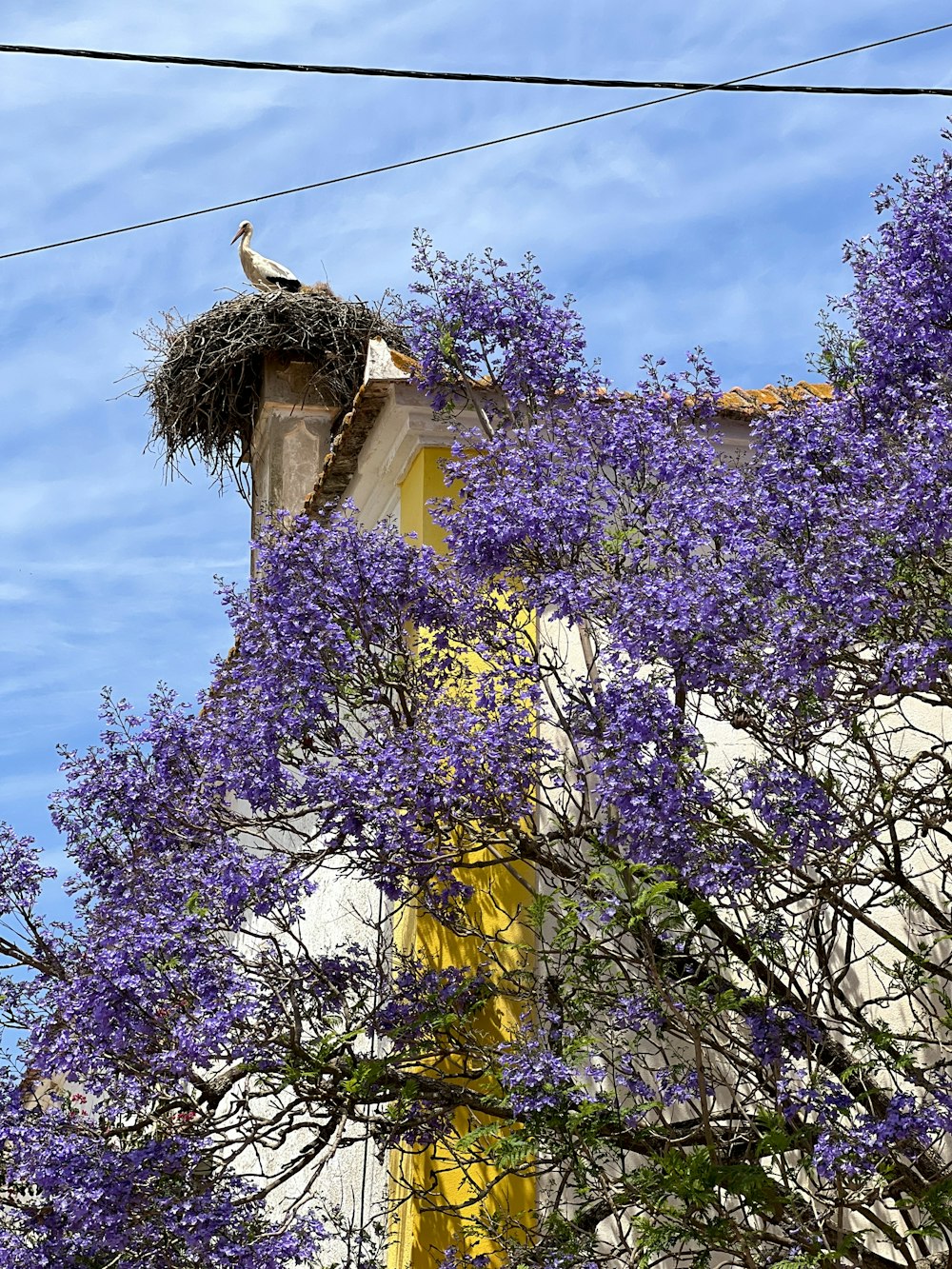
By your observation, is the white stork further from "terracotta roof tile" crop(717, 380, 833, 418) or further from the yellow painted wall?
the yellow painted wall

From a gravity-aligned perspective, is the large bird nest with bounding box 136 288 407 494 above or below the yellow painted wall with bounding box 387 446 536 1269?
above

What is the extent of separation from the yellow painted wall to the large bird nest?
684cm

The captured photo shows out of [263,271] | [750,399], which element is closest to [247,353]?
[263,271]

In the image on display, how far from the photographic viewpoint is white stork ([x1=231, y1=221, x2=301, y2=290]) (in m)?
15.1

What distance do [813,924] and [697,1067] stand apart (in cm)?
139

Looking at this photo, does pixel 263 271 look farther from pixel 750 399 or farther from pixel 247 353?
pixel 750 399

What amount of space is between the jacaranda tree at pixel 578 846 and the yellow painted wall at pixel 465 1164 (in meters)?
0.07

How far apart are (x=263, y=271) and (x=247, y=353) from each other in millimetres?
1440

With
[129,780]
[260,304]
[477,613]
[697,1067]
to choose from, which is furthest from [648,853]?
[260,304]

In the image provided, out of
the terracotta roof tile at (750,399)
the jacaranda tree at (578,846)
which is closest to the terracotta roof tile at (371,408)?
the terracotta roof tile at (750,399)

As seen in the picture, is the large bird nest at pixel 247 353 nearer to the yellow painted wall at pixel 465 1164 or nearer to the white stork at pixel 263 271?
the white stork at pixel 263 271

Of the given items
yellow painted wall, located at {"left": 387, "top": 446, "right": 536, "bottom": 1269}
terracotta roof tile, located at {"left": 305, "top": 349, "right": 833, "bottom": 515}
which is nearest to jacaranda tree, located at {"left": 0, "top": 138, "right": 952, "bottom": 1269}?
yellow painted wall, located at {"left": 387, "top": 446, "right": 536, "bottom": 1269}

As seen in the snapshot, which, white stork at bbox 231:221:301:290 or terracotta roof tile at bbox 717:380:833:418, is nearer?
terracotta roof tile at bbox 717:380:833:418

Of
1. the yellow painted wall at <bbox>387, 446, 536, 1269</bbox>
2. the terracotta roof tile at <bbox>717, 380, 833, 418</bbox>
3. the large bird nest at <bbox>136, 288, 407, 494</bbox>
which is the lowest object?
the yellow painted wall at <bbox>387, 446, 536, 1269</bbox>
